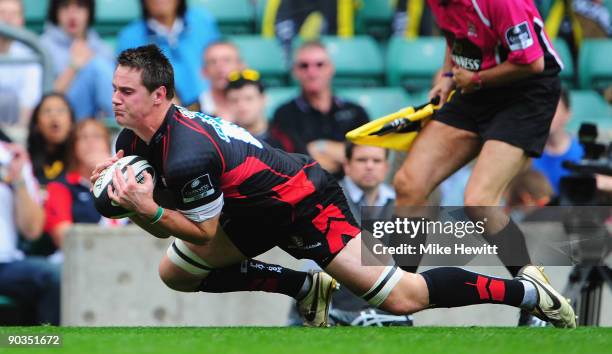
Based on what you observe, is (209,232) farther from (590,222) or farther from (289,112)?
(289,112)

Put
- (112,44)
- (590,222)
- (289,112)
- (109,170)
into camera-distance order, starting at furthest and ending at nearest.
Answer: (112,44) < (289,112) < (590,222) < (109,170)

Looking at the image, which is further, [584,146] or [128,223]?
[128,223]

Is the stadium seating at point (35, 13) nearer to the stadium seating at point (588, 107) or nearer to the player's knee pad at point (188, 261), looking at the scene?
the stadium seating at point (588, 107)

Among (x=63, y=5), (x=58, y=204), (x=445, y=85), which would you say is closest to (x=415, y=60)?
(x=63, y=5)

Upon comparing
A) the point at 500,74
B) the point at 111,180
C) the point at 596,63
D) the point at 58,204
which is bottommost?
the point at 58,204

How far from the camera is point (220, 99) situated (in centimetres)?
1042

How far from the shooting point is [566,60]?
39.4ft

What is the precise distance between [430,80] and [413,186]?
4945 millimetres

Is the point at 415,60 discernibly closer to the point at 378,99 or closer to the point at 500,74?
the point at 378,99

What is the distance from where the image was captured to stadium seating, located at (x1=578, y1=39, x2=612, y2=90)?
1198cm

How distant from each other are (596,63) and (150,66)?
6.95 m

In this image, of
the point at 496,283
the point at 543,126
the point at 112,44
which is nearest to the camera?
the point at 496,283

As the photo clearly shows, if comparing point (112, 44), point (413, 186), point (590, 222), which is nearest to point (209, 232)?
point (413, 186)

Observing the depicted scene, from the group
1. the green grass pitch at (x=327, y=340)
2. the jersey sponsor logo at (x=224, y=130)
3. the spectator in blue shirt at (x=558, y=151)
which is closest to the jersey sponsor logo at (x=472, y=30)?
the jersey sponsor logo at (x=224, y=130)
